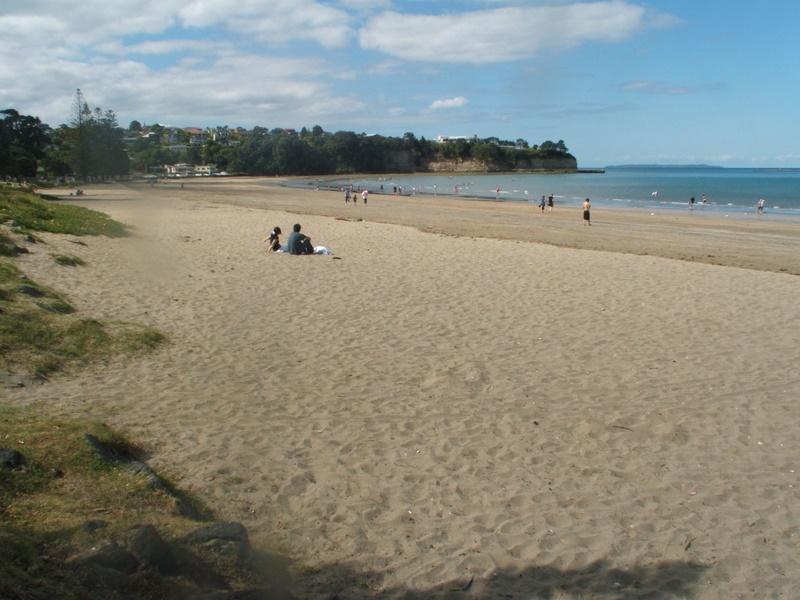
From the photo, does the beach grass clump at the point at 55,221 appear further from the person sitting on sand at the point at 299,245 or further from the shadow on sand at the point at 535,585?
the shadow on sand at the point at 535,585

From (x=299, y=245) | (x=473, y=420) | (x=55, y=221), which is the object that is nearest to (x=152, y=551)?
(x=473, y=420)

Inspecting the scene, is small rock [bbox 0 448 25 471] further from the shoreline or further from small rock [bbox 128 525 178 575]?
the shoreline

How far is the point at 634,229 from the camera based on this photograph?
30.3 meters

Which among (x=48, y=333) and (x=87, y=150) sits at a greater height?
(x=87, y=150)

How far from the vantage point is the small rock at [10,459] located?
441 centimetres

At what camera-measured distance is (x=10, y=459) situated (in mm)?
4473

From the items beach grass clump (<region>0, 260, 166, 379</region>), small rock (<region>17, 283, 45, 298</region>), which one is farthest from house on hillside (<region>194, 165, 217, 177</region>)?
beach grass clump (<region>0, 260, 166, 379</region>)

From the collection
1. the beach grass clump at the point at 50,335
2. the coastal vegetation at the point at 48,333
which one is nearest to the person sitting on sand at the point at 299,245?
the coastal vegetation at the point at 48,333

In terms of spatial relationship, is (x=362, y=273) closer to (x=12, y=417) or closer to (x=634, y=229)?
(x=12, y=417)

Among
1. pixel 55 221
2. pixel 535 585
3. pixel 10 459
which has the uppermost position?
pixel 55 221

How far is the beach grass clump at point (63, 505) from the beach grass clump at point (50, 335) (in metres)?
1.59

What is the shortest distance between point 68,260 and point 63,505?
10.1 meters

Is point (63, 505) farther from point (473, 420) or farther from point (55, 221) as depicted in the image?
point (55, 221)

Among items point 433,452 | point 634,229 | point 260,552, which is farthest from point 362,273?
point 634,229
